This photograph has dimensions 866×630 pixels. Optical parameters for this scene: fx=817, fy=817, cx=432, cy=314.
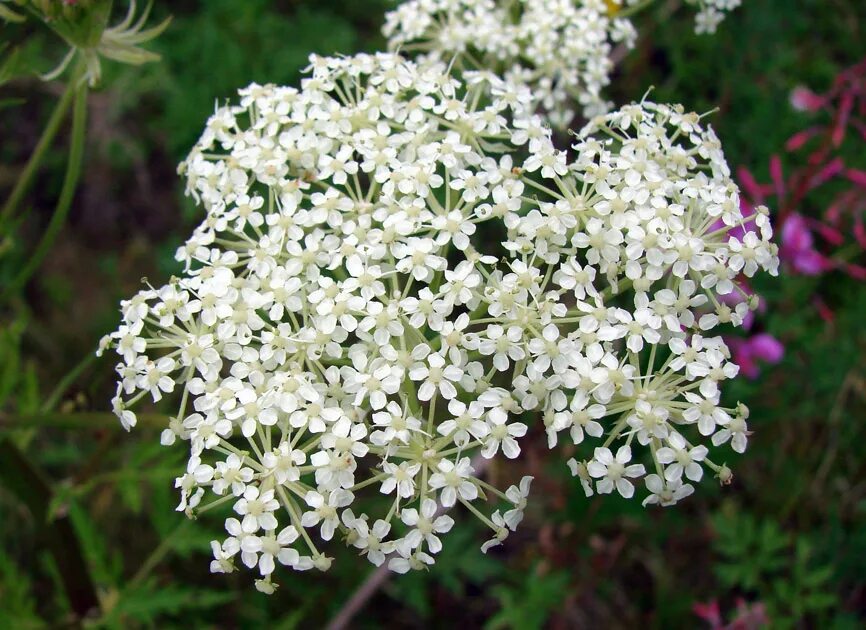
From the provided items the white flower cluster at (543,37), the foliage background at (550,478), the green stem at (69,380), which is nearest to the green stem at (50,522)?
the foliage background at (550,478)

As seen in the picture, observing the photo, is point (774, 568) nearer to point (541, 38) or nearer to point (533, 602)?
point (533, 602)

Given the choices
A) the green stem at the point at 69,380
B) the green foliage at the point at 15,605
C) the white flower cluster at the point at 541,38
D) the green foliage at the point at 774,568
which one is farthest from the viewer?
the green foliage at the point at 774,568

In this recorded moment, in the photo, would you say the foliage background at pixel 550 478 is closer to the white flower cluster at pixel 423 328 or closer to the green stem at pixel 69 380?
the green stem at pixel 69 380

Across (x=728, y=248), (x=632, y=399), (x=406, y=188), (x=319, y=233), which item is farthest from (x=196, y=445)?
(x=728, y=248)

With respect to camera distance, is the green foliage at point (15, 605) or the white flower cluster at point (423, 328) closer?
the white flower cluster at point (423, 328)

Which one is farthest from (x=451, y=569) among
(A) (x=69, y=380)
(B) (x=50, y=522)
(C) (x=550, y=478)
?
(A) (x=69, y=380)

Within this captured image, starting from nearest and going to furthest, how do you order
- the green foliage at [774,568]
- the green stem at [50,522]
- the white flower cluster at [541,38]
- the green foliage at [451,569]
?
1. the green stem at [50,522]
2. the white flower cluster at [541,38]
3. the green foliage at [774,568]
4. the green foliage at [451,569]

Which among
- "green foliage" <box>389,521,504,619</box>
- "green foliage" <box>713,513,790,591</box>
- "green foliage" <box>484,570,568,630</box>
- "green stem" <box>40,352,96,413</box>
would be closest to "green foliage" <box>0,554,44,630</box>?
"green stem" <box>40,352,96,413</box>
